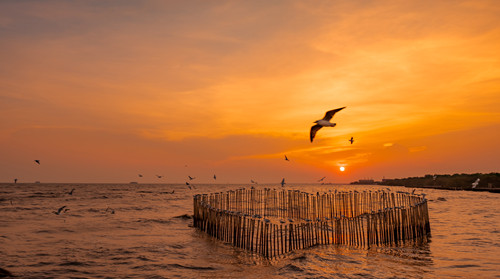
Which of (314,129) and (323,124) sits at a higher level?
(323,124)

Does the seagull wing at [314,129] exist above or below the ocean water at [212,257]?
above

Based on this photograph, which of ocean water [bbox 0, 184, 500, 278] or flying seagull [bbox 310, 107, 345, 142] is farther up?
flying seagull [bbox 310, 107, 345, 142]

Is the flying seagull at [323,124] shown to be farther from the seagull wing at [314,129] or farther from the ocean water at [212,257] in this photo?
the ocean water at [212,257]

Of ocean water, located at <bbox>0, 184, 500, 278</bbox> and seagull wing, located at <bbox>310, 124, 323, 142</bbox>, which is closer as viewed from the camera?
seagull wing, located at <bbox>310, 124, 323, 142</bbox>

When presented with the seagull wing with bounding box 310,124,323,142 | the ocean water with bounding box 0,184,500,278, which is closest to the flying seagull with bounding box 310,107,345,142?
the seagull wing with bounding box 310,124,323,142

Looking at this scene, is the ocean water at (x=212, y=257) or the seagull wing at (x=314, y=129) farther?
the ocean water at (x=212, y=257)

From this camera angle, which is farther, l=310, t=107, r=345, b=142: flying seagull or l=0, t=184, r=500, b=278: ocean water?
l=0, t=184, r=500, b=278: ocean water

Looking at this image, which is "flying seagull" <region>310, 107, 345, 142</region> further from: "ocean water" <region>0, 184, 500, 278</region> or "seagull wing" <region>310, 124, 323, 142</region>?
"ocean water" <region>0, 184, 500, 278</region>

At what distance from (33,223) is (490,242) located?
3620 cm

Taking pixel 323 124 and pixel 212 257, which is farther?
pixel 212 257

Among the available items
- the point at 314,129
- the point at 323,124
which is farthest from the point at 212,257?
the point at 323,124

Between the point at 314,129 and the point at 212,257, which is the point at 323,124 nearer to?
the point at 314,129

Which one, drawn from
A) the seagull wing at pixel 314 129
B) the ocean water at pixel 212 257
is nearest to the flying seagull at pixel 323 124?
the seagull wing at pixel 314 129

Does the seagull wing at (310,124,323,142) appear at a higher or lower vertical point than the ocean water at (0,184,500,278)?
higher
